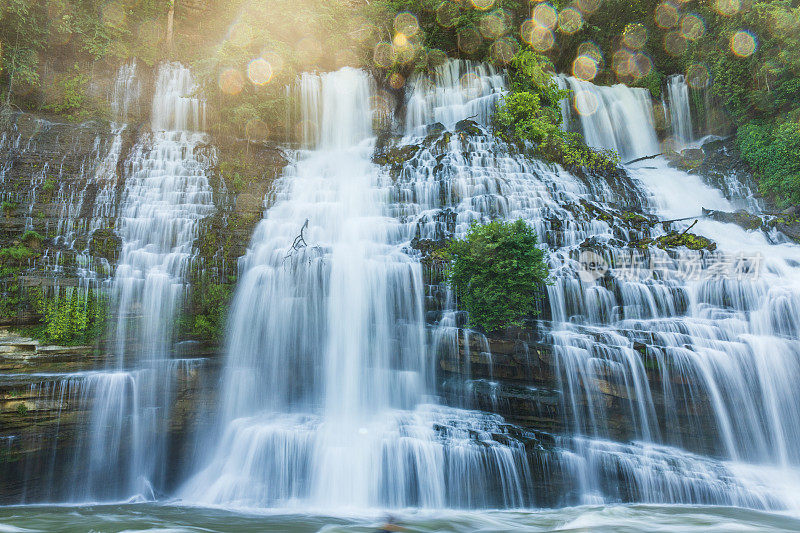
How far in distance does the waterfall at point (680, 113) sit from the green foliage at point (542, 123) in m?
7.58

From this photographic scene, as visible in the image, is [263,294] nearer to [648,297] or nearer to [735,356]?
[648,297]

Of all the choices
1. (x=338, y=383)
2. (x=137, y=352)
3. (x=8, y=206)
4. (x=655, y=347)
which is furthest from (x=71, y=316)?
(x=655, y=347)

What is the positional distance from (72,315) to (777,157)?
26.0m

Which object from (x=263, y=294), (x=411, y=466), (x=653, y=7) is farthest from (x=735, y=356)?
(x=653, y=7)

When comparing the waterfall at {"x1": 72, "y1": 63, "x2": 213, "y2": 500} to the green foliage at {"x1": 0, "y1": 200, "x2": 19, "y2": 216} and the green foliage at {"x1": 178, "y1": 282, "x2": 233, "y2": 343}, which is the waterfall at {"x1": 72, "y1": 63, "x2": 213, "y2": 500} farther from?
the green foliage at {"x1": 0, "y1": 200, "x2": 19, "y2": 216}

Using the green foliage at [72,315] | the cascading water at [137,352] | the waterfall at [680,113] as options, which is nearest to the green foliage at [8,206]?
the cascading water at [137,352]

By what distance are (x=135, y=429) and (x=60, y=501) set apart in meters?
1.85

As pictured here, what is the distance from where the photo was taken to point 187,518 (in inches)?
286

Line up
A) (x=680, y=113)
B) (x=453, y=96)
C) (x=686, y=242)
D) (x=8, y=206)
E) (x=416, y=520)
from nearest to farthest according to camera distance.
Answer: (x=416, y=520) → (x=8, y=206) → (x=686, y=242) → (x=453, y=96) → (x=680, y=113)

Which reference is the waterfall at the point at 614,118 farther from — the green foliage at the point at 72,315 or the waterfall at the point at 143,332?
the green foliage at the point at 72,315

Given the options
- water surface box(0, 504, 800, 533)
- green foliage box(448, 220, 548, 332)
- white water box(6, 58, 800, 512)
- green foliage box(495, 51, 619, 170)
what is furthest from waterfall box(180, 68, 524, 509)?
green foliage box(495, 51, 619, 170)

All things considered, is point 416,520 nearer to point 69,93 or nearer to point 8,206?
point 8,206

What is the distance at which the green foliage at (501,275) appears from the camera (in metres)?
9.73

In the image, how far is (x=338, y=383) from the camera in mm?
Result: 10438
